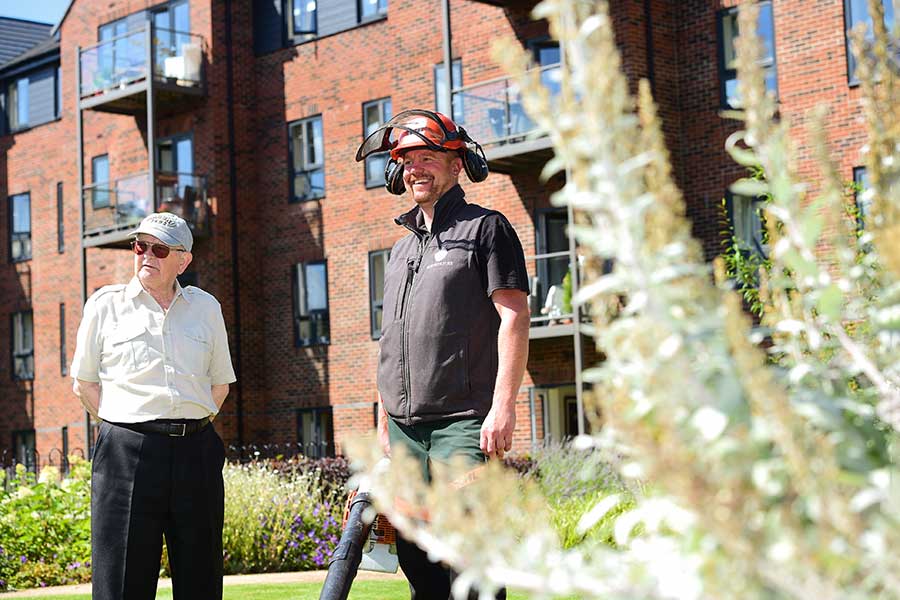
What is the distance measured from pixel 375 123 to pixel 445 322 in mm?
22162

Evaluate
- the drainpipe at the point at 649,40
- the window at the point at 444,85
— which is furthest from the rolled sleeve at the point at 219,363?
the window at the point at 444,85

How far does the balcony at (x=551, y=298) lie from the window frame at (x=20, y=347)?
17.0 meters

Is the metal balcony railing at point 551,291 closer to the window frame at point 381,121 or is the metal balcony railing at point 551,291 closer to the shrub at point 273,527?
the window frame at point 381,121

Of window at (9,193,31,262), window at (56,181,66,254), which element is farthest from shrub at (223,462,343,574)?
window at (9,193,31,262)

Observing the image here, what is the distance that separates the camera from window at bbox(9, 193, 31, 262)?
35.1 metres

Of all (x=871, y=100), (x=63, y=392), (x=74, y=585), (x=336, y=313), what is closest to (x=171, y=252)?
(x=871, y=100)

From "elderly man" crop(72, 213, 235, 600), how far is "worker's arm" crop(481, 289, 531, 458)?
172cm

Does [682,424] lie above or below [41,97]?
below

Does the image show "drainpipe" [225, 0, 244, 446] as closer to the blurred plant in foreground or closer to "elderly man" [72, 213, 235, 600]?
"elderly man" [72, 213, 235, 600]

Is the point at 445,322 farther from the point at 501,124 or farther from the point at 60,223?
the point at 60,223

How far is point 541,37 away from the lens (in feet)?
74.2

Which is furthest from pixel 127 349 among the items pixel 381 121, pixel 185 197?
pixel 185 197

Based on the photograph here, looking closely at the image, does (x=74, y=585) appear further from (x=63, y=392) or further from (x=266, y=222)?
(x=63, y=392)

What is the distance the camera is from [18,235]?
35.4 metres
